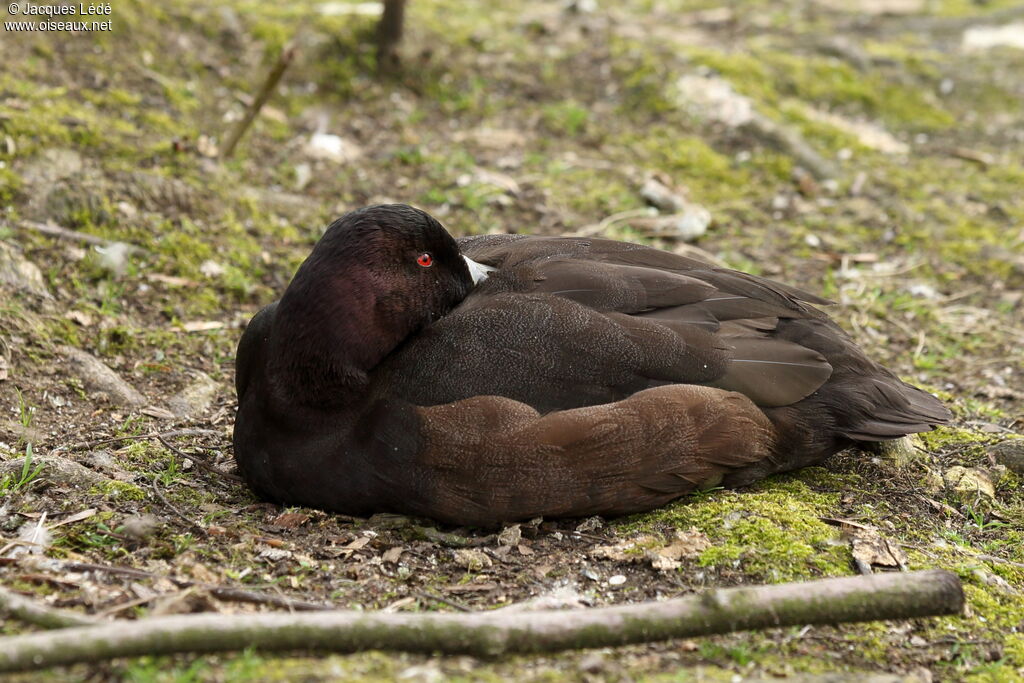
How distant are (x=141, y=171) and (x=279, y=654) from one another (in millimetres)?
4602

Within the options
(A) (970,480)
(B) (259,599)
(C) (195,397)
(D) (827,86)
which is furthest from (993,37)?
(B) (259,599)

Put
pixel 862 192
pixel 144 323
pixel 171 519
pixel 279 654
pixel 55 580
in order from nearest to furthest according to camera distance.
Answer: pixel 279 654 < pixel 55 580 < pixel 171 519 < pixel 144 323 < pixel 862 192

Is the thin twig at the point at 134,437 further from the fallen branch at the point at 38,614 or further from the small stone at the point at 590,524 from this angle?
the small stone at the point at 590,524

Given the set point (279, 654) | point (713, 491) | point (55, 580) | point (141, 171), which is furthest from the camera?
point (141, 171)

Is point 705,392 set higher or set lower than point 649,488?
higher

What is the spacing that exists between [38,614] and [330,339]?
5.54 ft

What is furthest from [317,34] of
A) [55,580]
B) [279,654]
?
[279,654]

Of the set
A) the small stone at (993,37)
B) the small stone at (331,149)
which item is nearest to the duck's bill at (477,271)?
the small stone at (331,149)

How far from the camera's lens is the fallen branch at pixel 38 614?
2953mm

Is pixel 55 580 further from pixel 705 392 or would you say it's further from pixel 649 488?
pixel 705 392

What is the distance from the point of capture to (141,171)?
6.71m

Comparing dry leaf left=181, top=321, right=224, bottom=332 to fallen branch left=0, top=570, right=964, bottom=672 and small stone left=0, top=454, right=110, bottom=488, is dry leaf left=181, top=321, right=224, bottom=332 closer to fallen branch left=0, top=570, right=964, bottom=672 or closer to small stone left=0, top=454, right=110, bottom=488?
small stone left=0, top=454, right=110, bottom=488

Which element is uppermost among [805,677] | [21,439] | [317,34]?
[317,34]

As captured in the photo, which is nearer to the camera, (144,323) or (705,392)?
(705,392)
